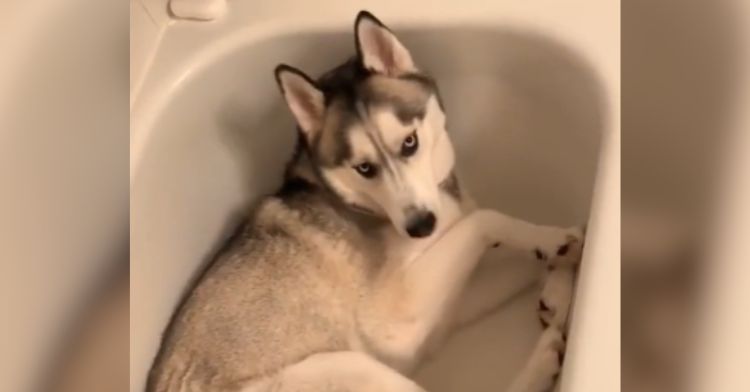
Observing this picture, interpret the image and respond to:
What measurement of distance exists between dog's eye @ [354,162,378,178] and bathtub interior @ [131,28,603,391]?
0.94 feet

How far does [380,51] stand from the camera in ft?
4.63

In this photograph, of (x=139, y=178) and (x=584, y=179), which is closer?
(x=139, y=178)

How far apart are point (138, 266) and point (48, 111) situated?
28 cm

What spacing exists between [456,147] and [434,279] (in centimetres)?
31

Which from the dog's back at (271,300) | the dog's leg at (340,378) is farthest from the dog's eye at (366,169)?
the dog's leg at (340,378)

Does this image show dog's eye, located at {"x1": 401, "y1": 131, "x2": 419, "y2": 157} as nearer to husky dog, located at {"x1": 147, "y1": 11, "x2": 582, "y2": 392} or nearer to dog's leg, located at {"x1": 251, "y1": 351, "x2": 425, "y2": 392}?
husky dog, located at {"x1": 147, "y1": 11, "x2": 582, "y2": 392}

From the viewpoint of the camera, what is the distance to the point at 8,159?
1239mm

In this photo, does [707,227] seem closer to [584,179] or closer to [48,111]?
[584,179]

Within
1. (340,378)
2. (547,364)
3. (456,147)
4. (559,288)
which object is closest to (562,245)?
(559,288)

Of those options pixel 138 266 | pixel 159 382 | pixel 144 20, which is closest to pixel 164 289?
pixel 138 266

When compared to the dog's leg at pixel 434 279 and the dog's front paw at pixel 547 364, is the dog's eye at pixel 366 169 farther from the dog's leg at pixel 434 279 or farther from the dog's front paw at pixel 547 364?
the dog's front paw at pixel 547 364

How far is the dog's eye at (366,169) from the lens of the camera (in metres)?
1.38

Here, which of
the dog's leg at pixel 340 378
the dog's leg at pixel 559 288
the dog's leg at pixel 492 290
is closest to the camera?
the dog's leg at pixel 340 378

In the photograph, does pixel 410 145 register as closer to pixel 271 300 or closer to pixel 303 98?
pixel 303 98
